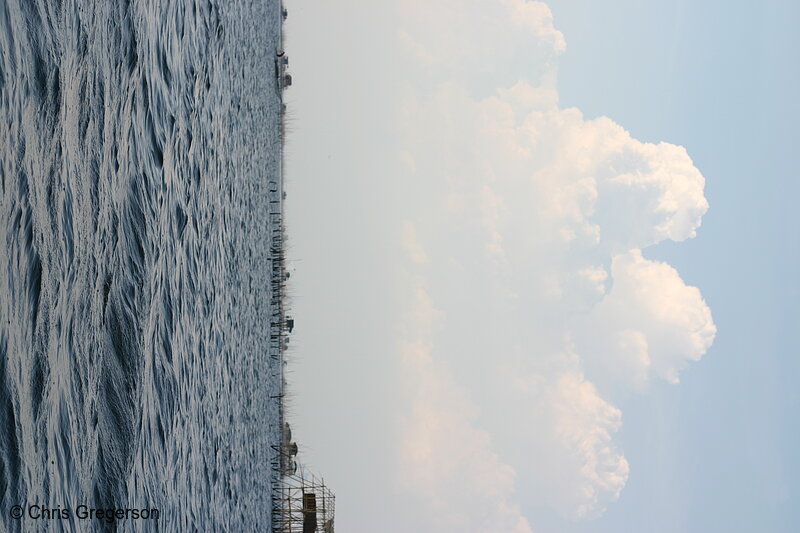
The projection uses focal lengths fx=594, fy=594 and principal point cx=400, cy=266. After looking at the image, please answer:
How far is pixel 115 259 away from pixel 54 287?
1402 mm

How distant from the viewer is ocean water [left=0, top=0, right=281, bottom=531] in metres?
3.74

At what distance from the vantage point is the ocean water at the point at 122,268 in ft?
12.3

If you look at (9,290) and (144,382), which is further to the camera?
(144,382)

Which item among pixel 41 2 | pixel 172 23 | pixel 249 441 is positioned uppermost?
pixel 172 23

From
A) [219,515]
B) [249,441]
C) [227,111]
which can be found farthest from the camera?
[249,441]

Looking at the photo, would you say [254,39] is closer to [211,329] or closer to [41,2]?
[211,329]

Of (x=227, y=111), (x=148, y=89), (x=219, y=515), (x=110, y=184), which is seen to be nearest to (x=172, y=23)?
(x=148, y=89)

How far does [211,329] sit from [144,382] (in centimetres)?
307

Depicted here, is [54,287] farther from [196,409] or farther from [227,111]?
[227,111]

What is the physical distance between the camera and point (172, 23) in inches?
326

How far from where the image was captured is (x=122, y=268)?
5.71m

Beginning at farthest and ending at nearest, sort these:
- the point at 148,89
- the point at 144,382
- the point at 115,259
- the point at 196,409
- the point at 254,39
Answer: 1. the point at 254,39
2. the point at 196,409
3. the point at 148,89
4. the point at 144,382
5. the point at 115,259

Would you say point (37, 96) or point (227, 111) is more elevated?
point (227, 111)

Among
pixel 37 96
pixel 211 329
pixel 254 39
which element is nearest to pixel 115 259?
pixel 37 96
